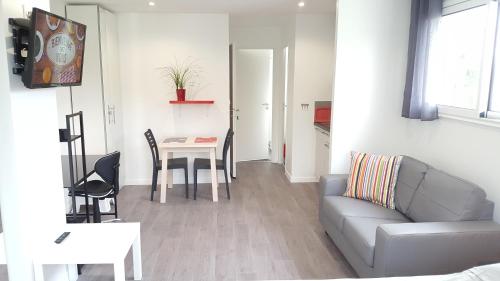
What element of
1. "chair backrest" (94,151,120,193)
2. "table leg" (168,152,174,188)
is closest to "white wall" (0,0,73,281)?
"chair backrest" (94,151,120,193)

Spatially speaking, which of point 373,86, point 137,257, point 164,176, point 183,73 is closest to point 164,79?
point 183,73

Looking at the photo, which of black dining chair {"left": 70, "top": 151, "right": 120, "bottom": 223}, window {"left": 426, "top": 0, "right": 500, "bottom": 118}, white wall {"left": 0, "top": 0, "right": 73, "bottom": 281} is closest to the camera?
white wall {"left": 0, "top": 0, "right": 73, "bottom": 281}

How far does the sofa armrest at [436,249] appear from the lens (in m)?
2.27

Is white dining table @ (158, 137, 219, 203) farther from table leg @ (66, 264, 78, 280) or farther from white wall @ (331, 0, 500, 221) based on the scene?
table leg @ (66, 264, 78, 280)

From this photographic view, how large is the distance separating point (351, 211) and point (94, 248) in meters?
1.96

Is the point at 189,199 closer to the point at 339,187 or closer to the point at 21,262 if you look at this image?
the point at 339,187

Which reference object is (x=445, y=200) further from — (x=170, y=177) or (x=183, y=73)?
(x=183, y=73)

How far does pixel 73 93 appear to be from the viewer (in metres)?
4.48

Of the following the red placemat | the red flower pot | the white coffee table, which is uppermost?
the red flower pot

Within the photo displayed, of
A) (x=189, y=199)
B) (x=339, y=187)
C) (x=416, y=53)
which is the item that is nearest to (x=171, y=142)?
(x=189, y=199)

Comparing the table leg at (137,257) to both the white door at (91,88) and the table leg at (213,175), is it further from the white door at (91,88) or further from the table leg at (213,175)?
the white door at (91,88)

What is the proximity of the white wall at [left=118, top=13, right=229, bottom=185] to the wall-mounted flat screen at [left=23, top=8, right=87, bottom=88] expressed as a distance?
238 cm

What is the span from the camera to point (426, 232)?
2.29 meters

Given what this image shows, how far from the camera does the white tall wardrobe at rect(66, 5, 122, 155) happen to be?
4.38 meters
